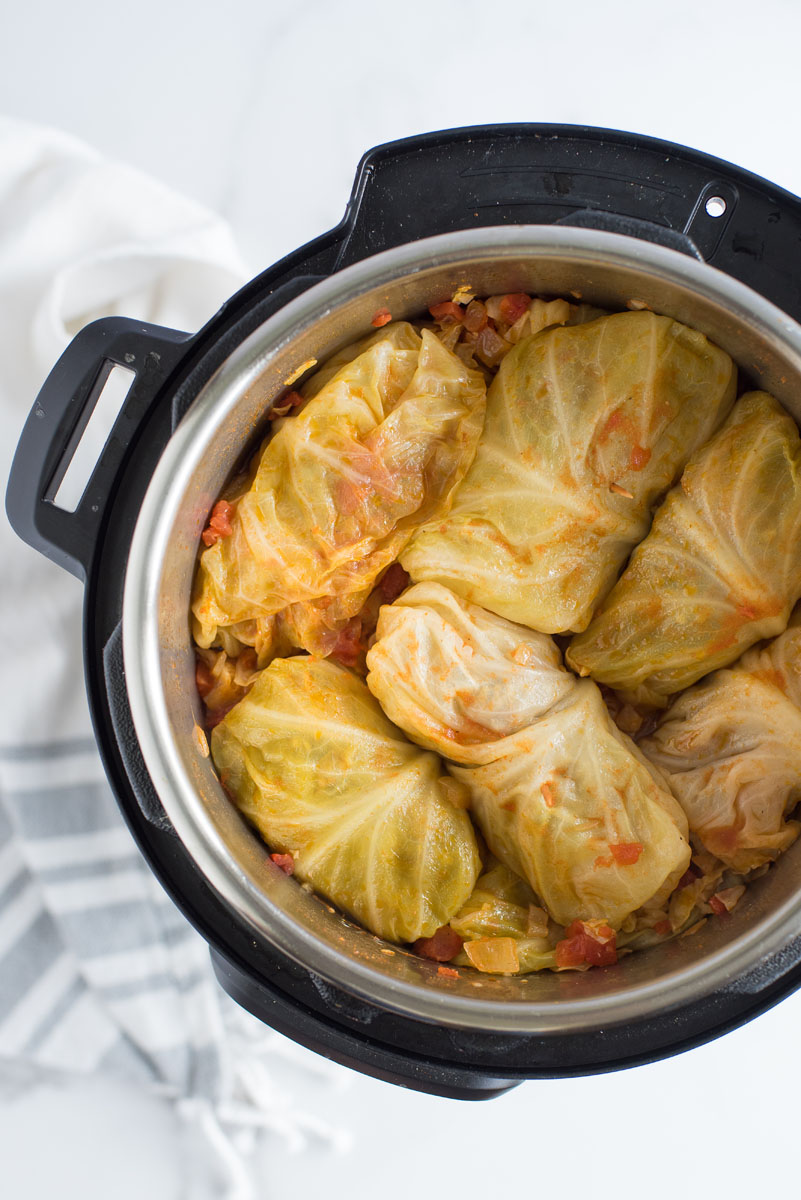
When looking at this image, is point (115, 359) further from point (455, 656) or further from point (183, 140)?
point (183, 140)

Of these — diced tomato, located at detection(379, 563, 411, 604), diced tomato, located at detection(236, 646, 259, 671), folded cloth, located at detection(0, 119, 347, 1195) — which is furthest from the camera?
folded cloth, located at detection(0, 119, 347, 1195)

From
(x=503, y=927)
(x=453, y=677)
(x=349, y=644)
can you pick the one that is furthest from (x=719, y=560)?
(x=503, y=927)

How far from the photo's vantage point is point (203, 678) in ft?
8.38

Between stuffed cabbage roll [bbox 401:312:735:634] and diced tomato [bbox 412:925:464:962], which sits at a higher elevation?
stuffed cabbage roll [bbox 401:312:735:634]

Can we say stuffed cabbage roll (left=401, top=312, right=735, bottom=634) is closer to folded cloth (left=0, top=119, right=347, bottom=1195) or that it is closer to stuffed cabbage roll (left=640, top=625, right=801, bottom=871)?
stuffed cabbage roll (left=640, top=625, right=801, bottom=871)

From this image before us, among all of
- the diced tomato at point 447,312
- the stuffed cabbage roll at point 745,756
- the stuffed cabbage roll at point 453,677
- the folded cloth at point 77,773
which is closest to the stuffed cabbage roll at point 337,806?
the stuffed cabbage roll at point 453,677

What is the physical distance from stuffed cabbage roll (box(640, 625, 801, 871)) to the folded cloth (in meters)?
1.72

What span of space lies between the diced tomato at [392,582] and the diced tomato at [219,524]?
1.60 feet

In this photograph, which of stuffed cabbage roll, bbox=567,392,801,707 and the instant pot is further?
stuffed cabbage roll, bbox=567,392,801,707

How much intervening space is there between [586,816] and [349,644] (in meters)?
0.79

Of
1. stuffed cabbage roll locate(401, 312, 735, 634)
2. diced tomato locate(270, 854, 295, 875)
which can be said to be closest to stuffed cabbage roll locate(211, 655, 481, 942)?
diced tomato locate(270, 854, 295, 875)

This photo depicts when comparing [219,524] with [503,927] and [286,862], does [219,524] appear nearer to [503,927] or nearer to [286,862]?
[286,862]

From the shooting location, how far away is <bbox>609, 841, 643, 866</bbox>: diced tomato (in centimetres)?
246

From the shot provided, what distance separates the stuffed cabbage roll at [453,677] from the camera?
251 cm
